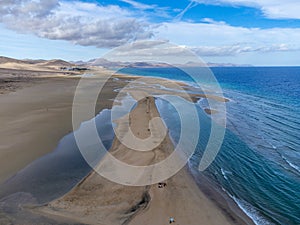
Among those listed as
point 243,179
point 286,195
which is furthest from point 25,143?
point 286,195

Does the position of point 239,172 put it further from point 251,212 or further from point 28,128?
point 28,128

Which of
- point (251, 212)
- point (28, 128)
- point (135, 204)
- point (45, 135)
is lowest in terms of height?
point (251, 212)

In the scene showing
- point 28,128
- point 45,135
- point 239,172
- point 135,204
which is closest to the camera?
point 135,204

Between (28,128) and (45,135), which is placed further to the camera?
(28,128)

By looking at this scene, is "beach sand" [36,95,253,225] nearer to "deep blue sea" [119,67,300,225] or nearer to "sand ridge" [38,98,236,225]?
"sand ridge" [38,98,236,225]

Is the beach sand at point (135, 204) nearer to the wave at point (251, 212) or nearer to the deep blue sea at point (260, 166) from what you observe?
the wave at point (251, 212)

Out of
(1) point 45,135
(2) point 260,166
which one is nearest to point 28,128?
(1) point 45,135

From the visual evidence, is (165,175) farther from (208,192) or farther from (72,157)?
(72,157)

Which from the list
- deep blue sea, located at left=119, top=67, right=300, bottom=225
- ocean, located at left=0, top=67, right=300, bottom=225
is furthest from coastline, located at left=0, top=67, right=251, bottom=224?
deep blue sea, located at left=119, top=67, right=300, bottom=225

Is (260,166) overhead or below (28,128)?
below

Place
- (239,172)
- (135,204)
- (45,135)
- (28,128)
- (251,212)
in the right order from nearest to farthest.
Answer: (135,204) → (251,212) → (239,172) → (45,135) → (28,128)

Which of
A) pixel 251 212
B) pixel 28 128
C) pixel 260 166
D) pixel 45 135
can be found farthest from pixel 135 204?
pixel 28 128
